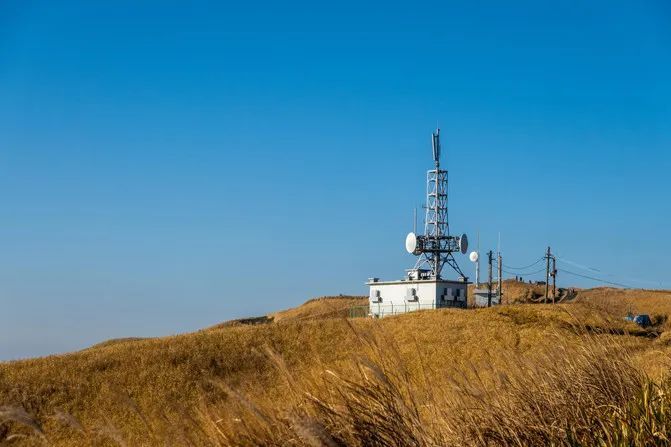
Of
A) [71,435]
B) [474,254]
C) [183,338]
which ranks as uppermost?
[474,254]

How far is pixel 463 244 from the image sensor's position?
5262 cm

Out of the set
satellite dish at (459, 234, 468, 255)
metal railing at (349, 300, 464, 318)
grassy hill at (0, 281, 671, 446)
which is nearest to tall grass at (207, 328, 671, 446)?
grassy hill at (0, 281, 671, 446)

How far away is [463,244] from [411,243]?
382 centimetres

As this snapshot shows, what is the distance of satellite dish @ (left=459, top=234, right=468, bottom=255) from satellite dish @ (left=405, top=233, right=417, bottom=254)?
131 inches

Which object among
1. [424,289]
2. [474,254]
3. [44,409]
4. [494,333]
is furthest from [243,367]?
[474,254]

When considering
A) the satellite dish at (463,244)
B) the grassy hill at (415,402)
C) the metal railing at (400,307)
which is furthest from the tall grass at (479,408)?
the satellite dish at (463,244)

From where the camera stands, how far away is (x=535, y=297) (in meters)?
71.6

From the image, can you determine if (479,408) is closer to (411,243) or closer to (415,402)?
(415,402)

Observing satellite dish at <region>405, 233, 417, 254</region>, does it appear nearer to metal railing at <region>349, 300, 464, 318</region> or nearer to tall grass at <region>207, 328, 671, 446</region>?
metal railing at <region>349, 300, 464, 318</region>

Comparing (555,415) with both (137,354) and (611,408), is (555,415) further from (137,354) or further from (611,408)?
(137,354)

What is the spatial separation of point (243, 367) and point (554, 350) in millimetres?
21654

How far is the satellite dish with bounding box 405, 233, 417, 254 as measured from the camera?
5219 cm

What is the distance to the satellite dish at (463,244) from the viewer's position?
52406mm

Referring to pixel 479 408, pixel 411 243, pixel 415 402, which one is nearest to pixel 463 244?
pixel 411 243
